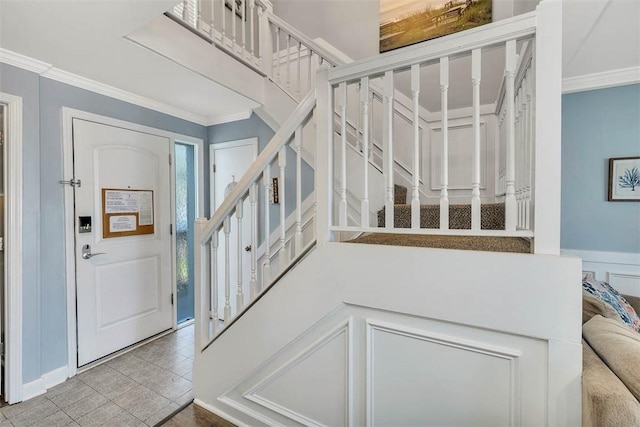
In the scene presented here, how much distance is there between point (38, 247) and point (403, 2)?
355 cm

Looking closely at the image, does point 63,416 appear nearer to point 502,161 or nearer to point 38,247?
point 38,247

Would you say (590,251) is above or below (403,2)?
below

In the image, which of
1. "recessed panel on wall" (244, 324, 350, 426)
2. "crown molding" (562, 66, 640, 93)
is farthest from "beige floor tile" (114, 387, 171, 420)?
"crown molding" (562, 66, 640, 93)

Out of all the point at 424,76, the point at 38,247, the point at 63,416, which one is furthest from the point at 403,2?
the point at 63,416

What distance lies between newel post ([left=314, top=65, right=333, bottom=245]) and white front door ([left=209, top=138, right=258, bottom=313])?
176cm

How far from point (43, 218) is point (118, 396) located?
4.48 ft

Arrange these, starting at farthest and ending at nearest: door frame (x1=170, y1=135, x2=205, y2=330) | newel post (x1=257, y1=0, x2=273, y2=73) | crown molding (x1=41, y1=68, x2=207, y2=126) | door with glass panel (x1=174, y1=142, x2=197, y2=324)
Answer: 1. door with glass panel (x1=174, y1=142, x2=197, y2=324)
2. door frame (x1=170, y1=135, x2=205, y2=330)
3. newel post (x1=257, y1=0, x2=273, y2=73)
4. crown molding (x1=41, y1=68, x2=207, y2=126)

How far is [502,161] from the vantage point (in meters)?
2.19

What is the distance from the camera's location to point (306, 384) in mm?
1496

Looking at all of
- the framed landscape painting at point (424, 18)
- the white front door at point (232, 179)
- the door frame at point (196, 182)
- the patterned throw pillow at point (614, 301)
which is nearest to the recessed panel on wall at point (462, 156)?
the framed landscape painting at point (424, 18)

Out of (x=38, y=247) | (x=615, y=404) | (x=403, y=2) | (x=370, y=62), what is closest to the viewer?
(x=615, y=404)

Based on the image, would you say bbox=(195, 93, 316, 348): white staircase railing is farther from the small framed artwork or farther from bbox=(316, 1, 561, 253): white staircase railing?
the small framed artwork

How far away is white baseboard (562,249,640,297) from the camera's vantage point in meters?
2.46

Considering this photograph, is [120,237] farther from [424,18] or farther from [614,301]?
[614,301]
